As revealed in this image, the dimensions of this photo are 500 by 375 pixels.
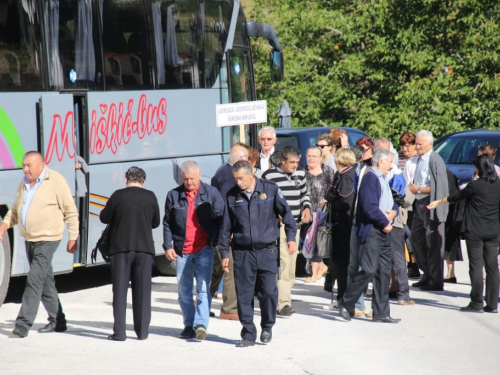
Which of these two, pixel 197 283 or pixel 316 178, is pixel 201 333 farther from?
pixel 316 178

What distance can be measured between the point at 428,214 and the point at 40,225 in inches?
199

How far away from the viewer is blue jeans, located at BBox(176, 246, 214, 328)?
363 inches

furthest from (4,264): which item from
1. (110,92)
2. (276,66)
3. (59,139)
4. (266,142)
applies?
(276,66)

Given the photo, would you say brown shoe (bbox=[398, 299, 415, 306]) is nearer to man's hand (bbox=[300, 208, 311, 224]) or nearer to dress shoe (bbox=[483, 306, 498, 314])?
dress shoe (bbox=[483, 306, 498, 314])

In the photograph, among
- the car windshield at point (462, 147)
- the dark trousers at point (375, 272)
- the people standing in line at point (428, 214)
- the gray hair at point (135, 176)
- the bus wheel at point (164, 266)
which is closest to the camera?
the gray hair at point (135, 176)

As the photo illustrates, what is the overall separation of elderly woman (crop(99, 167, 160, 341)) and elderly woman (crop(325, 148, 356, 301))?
7.37 ft

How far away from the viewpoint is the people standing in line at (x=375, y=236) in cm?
984

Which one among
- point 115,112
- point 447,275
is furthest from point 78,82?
point 447,275

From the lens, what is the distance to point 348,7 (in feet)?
105

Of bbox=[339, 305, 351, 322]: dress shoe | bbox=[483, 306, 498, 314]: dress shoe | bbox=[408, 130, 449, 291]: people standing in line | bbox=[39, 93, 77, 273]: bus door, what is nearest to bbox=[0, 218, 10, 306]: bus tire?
bbox=[39, 93, 77, 273]: bus door

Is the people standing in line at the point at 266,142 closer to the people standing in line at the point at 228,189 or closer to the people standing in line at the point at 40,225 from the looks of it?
the people standing in line at the point at 228,189

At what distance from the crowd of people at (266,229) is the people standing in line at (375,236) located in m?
0.01

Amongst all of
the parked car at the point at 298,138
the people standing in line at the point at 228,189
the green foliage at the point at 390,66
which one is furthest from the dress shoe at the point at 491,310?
the green foliage at the point at 390,66

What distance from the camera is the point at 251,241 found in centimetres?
883
